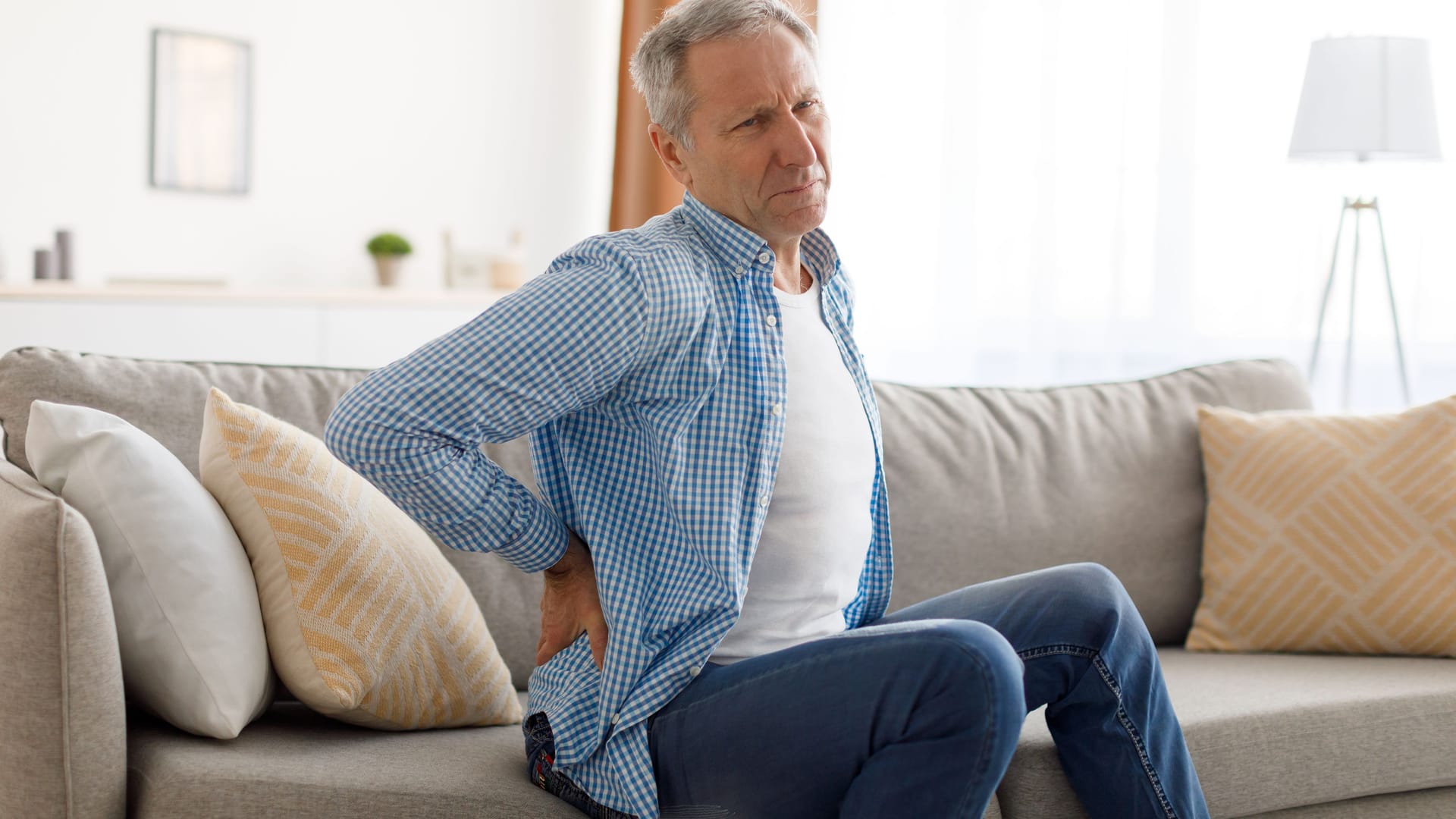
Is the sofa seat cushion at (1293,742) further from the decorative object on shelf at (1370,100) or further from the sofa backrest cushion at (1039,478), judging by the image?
the decorative object on shelf at (1370,100)

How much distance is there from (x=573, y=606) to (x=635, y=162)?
11.2ft

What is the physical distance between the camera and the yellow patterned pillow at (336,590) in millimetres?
1425

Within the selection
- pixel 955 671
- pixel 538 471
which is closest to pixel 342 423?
pixel 538 471

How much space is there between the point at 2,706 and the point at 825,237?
39.7 inches

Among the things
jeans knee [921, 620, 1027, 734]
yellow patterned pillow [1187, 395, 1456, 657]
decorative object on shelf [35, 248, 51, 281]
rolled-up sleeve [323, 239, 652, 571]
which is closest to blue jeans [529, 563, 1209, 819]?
jeans knee [921, 620, 1027, 734]

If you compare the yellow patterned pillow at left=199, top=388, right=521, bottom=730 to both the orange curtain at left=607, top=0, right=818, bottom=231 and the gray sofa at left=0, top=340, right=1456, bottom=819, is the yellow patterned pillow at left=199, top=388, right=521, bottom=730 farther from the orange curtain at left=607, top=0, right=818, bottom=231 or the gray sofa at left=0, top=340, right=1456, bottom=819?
the orange curtain at left=607, top=0, right=818, bottom=231

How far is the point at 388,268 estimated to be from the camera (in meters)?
4.19

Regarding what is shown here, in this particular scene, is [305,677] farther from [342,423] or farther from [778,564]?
[778,564]

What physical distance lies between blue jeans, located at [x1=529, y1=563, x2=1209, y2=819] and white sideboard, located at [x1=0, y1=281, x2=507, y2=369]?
224 centimetres

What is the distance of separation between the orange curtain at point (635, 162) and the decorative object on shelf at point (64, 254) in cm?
178

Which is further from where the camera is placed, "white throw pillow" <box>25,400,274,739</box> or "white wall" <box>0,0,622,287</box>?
"white wall" <box>0,0,622,287</box>

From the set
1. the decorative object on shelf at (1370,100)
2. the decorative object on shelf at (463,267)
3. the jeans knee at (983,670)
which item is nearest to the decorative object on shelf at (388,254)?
the decorative object on shelf at (463,267)

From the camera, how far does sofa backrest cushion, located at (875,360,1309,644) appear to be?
6.84ft

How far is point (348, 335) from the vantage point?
367cm
